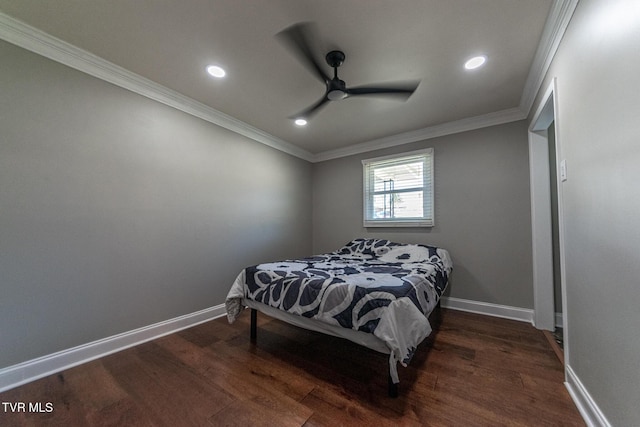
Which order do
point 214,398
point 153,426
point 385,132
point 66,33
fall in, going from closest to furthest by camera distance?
point 153,426, point 214,398, point 66,33, point 385,132

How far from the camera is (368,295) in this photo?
160 centimetres

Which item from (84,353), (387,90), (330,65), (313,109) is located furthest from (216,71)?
(84,353)

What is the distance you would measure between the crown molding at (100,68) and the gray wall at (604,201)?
3.22 m

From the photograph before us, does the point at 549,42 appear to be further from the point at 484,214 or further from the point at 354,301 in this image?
the point at 354,301

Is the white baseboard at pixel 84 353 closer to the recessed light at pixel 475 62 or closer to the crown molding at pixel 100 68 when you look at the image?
the crown molding at pixel 100 68

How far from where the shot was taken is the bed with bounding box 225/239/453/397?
4.93 ft

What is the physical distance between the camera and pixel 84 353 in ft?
6.34

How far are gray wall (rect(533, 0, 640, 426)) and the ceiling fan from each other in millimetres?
975

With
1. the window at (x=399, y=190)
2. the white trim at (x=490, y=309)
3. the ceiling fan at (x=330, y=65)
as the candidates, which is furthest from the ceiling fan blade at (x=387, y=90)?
the white trim at (x=490, y=309)

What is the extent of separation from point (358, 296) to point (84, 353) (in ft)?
7.48

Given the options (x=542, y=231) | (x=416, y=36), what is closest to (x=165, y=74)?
(x=416, y=36)

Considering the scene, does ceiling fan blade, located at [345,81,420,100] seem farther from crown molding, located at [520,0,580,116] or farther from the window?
the window

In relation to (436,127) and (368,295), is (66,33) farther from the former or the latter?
(436,127)

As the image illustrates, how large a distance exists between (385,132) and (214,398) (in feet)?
11.8
